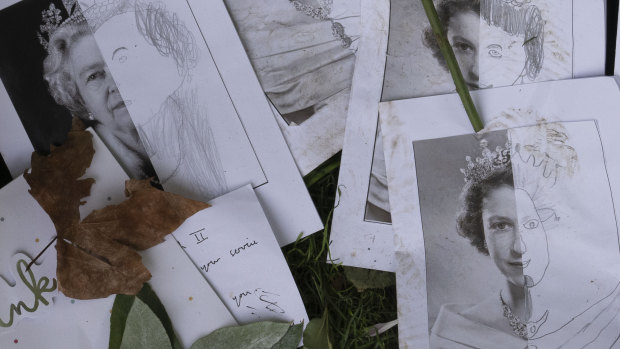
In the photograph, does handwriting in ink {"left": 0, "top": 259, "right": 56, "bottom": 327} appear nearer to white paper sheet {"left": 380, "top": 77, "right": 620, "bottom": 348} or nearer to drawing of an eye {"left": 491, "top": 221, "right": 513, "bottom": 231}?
white paper sheet {"left": 380, "top": 77, "right": 620, "bottom": 348}

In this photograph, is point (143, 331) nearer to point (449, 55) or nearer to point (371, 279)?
point (371, 279)

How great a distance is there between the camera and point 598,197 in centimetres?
60

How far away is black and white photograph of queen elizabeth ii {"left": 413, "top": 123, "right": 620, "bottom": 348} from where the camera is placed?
1.98 ft

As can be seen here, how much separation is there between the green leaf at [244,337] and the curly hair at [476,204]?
238mm

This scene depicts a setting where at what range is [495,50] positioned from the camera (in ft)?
2.02

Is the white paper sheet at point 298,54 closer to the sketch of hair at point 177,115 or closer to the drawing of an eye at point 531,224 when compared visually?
the sketch of hair at point 177,115

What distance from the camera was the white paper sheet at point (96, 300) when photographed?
0.61 meters

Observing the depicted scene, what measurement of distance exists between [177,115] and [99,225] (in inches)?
5.9

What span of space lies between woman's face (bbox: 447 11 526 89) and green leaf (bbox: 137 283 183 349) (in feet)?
1.41

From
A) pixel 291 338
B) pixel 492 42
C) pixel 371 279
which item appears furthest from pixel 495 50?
pixel 291 338

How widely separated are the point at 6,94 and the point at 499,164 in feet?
1.86

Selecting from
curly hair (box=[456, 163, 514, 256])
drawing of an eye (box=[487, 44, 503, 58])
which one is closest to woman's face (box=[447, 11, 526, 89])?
drawing of an eye (box=[487, 44, 503, 58])

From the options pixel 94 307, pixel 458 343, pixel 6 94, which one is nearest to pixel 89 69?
pixel 6 94

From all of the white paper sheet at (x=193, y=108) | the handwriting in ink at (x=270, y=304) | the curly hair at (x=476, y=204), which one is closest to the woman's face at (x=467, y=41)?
the curly hair at (x=476, y=204)
